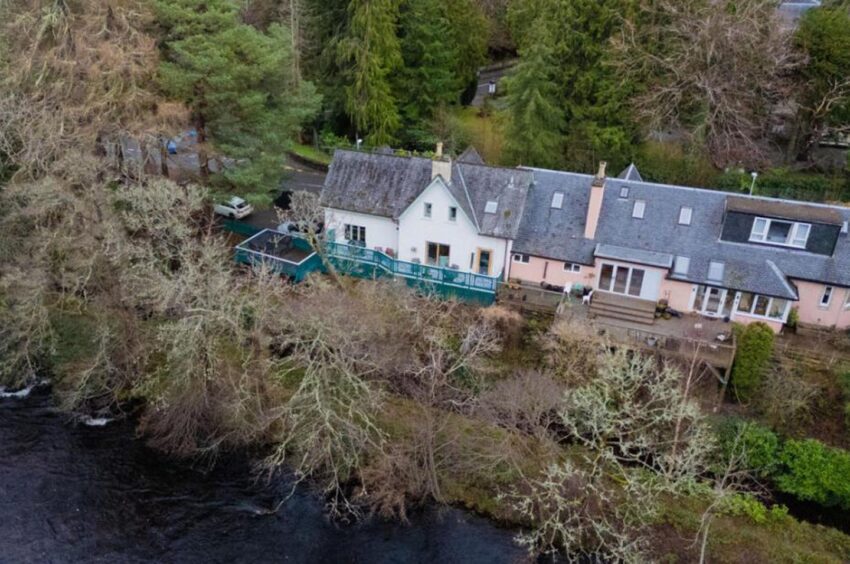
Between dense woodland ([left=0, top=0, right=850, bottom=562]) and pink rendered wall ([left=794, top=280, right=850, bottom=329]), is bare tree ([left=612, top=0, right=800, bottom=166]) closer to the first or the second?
dense woodland ([left=0, top=0, right=850, bottom=562])

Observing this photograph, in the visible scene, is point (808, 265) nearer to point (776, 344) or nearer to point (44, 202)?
point (776, 344)

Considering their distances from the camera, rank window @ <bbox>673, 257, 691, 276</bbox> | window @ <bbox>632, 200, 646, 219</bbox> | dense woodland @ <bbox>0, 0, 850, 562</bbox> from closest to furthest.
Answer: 1. dense woodland @ <bbox>0, 0, 850, 562</bbox>
2. window @ <bbox>673, 257, 691, 276</bbox>
3. window @ <bbox>632, 200, 646, 219</bbox>

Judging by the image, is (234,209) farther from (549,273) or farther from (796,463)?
(796,463)

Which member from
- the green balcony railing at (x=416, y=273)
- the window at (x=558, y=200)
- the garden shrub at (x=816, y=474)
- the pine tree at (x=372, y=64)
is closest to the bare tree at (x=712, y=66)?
the window at (x=558, y=200)

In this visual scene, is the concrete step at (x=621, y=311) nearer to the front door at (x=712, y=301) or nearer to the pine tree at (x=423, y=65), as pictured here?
the front door at (x=712, y=301)

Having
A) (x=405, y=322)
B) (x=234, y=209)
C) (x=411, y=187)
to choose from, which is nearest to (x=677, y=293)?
(x=405, y=322)

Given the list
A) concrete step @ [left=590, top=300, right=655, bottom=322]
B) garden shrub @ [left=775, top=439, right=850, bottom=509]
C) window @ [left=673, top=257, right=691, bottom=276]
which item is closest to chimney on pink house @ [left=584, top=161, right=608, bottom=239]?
concrete step @ [left=590, top=300, right=655, bottom=322]
